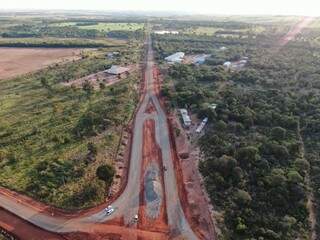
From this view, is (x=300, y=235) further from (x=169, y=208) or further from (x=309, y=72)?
(x=309, y=72)

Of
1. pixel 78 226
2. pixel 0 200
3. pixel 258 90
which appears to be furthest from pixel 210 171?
pixel 258 90

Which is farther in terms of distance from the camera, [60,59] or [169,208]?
[60,59]

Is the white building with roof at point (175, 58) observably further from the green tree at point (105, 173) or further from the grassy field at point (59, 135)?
the green tree at point (105, 173)

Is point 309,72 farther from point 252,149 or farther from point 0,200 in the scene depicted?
point 0,200

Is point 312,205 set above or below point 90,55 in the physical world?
above

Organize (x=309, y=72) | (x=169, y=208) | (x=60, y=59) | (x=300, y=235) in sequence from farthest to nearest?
(x=60, y=59)
(x=309, y=72)
(x=169, y=208)
(x=300, y=235)

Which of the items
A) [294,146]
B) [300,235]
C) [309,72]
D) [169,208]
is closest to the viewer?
[300,235]
